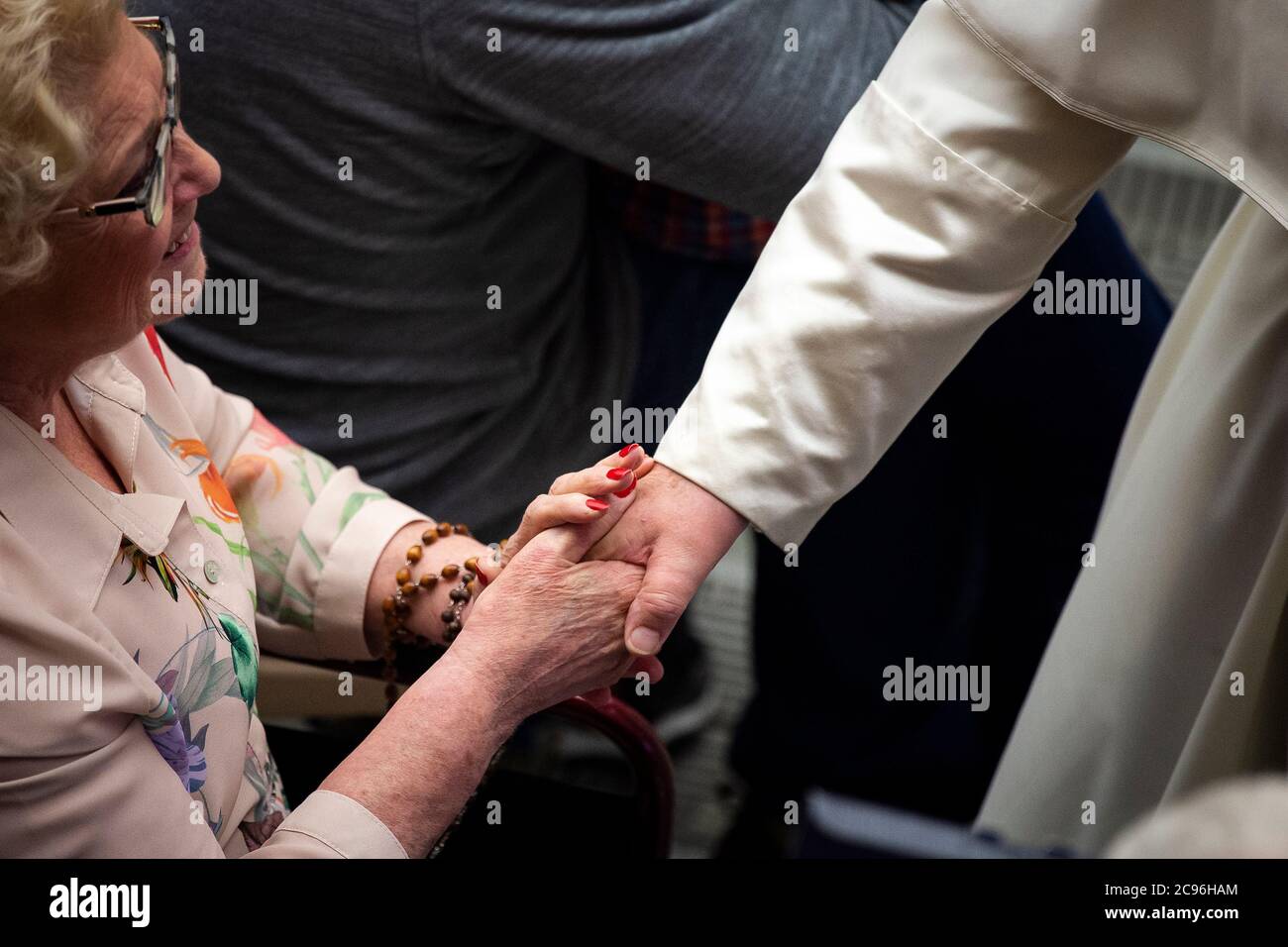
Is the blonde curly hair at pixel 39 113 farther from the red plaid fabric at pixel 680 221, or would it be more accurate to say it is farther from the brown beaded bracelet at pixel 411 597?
the red plaid fabric at pixel 680 221

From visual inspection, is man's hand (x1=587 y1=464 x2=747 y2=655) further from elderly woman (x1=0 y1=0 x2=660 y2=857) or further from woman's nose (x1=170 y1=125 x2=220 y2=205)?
woman's nose (x1=170 y1=125 x2=220 y2=205)

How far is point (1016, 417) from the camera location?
1850 mm

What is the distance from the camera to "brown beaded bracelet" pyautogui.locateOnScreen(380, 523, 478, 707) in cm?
135

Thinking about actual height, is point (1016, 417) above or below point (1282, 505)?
above

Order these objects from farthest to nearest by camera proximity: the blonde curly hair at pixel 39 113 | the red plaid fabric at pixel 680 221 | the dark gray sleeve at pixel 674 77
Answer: the red plaid fabric at pixel 680 221 → the dark gray sleeve at pixel 674 77 → the blonde curly hair at pixel 39 113

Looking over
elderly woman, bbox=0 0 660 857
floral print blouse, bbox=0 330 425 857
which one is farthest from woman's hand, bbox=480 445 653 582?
floral print blouse, bbox=0 330 425 857

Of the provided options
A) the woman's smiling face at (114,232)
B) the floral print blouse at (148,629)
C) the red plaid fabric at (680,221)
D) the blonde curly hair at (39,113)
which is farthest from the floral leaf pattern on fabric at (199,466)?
the red plaid fabric at (680,221)

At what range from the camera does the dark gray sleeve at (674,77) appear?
4.32ft

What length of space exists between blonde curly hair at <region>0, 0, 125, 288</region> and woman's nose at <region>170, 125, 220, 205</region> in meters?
0.14

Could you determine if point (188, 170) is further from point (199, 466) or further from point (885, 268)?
point (885, 268)

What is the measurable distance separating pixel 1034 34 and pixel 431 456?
2.88ft
